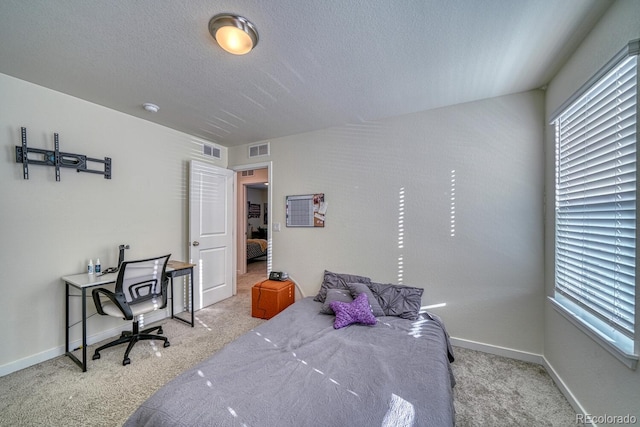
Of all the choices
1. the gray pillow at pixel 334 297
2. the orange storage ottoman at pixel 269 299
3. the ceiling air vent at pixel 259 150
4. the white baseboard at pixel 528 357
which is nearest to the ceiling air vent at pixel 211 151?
the ceiling air vent at pixel 259 150

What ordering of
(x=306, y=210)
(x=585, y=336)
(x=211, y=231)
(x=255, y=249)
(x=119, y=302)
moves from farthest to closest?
(x=255, y=249) < (x=211, y=231) < (x=306, y=210) < (x=119, y=302) < (x=585, y=336)

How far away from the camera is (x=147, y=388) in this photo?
1.89 metres

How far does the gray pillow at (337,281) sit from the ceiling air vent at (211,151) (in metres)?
2.68

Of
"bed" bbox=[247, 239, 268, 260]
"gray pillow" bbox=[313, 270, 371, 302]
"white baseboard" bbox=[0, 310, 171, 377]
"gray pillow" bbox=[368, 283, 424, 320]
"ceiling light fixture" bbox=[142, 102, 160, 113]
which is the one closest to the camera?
"white baseboard" bbox=[0, 310, 171, 377]

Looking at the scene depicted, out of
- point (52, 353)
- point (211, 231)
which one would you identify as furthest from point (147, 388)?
point (211, 231)

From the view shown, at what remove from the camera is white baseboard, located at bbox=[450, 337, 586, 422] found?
5.53 ft

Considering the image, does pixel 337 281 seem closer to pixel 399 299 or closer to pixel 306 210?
pixel 399 299

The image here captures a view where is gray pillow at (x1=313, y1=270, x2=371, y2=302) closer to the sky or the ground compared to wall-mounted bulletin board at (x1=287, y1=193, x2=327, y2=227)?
closer to the ground

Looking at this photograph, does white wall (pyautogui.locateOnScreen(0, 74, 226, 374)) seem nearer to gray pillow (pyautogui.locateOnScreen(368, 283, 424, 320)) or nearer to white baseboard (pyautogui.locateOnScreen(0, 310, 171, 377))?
white baseboard (pyautogui.locateOnScreen(0, 310, 171, 377))

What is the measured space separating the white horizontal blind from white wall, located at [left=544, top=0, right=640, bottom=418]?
0.50ft

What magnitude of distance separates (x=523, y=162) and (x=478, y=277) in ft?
3.93

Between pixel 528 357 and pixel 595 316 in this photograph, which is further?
pixel 528 357

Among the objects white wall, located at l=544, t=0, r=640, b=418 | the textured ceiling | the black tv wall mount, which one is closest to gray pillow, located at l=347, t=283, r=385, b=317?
white wall, located at l=544, t=0, r=640, b=418

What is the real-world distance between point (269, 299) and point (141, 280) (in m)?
1.41
